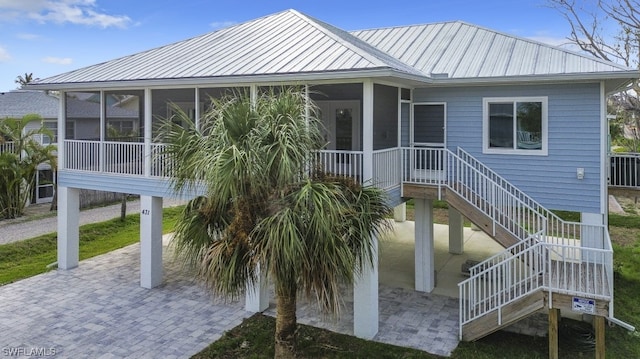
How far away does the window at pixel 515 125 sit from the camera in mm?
10901

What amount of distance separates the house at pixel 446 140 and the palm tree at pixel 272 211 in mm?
1711

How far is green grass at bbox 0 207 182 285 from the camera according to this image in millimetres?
14000

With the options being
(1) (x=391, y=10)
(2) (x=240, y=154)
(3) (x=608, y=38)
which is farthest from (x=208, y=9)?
(2) (x=240, y=154)

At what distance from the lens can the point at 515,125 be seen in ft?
36.5

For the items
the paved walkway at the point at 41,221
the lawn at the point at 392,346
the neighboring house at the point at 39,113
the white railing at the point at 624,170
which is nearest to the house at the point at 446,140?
the lawn at the point at 392,346

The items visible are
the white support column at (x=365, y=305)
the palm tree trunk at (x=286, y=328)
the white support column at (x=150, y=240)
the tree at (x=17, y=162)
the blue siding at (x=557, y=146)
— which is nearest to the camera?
the palm tree trunk at (x=286, y=328)

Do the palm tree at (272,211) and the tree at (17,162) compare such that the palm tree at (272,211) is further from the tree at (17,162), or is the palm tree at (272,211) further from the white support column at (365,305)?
the tree at (17,162)

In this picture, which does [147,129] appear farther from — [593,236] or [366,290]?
[593,236]

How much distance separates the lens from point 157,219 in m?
12.5

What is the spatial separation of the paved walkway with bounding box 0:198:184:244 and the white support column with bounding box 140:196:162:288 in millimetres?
4556

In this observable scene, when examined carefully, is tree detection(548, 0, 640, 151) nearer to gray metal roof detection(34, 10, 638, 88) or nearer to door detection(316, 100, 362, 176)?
gray metal roof detection(34, 10, 638, 88)

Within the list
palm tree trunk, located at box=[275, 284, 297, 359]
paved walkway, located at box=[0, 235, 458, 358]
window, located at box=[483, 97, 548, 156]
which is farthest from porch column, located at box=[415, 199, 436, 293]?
palm tree trunk, located at box=[275, 284, 297, 359]

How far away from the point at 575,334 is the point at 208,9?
85.7 ft

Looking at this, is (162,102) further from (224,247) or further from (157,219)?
(224,247)
